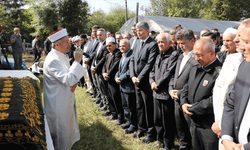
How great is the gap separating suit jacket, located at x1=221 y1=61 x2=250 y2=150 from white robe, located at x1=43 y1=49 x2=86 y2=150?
2111 millimetres

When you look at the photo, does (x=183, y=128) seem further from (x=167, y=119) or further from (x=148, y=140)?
(x=148, y=140)

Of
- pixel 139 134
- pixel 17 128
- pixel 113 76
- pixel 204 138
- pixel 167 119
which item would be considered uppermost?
pixel 17 128

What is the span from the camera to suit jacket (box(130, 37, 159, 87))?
3910mm

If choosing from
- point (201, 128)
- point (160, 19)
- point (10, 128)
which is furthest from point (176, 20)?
point (10, 128)

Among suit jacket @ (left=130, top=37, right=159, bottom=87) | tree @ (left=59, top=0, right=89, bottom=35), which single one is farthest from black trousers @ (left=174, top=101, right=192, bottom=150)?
tree @ (left=59, top=0, right=89, bottom=35)

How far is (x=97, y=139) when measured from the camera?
4176 mm

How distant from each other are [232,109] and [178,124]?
1.48m

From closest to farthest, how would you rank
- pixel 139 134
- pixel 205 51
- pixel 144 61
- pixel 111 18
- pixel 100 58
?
pixel 205 51 < pixel 144 61 < pixel 139 134 < pixel 100 58 < pixel 111 18

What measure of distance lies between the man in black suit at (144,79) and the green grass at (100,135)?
26 cm

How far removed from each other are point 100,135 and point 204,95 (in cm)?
256

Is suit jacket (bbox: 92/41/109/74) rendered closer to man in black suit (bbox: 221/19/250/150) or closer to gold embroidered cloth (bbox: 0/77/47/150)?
gold embroidered cloth (bbox: 0/77/47/150)

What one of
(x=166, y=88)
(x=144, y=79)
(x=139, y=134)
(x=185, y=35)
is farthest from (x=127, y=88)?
(x=185, y=35)

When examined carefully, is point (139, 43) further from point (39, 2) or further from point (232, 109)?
point (39, 2)

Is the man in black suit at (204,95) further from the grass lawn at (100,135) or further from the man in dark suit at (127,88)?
the man in dark suit at (127,88)
